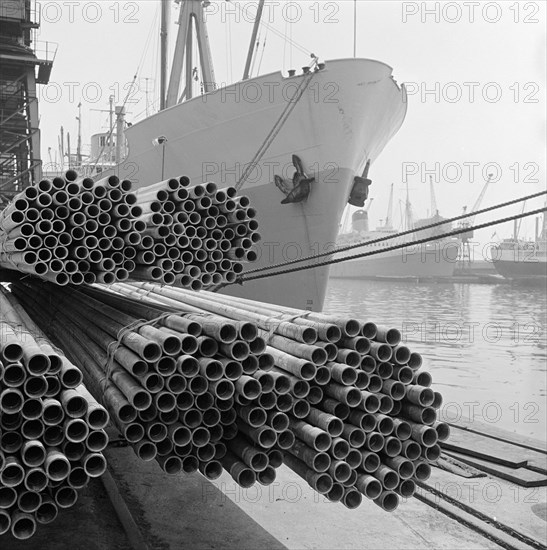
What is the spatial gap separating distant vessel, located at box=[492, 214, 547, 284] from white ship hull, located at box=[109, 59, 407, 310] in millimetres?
62533

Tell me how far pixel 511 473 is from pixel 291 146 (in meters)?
10.1

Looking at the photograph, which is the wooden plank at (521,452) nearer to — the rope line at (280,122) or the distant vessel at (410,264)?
the rope line at (280,122)

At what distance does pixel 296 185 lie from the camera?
576 inches

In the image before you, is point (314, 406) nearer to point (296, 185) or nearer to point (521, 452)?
point (521, 452)

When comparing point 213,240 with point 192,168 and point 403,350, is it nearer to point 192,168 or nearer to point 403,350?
point 403,350

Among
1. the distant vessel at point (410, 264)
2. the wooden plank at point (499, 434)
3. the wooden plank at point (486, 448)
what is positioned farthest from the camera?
the distant vessel at point (410, 264)

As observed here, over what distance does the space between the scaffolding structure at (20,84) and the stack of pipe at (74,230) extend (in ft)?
55.1

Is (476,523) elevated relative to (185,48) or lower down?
lower down

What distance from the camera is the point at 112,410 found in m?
3.24

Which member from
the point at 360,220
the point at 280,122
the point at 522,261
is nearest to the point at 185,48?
the point at 280,122

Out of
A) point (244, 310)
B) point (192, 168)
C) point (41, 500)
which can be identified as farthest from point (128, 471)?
point (192, 168)

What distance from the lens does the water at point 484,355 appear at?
1270 centimetres

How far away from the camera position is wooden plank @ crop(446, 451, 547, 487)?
617 cm

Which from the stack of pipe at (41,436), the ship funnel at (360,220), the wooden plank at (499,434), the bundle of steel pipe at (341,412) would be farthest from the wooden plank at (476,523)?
the ship funnel at (360,220)
